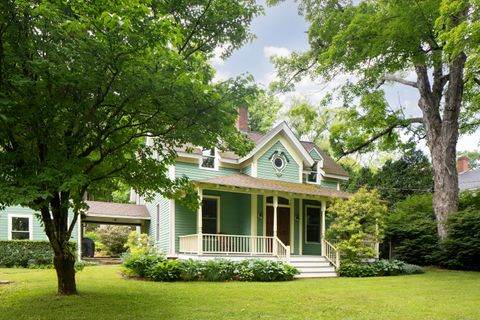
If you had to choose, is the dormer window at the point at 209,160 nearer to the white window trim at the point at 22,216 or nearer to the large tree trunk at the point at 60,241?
the white window trim at the point at 22,216

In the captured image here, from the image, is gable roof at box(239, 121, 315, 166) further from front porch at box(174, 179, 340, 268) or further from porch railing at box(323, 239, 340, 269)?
porch railing at box(323, 239, 340, 269)

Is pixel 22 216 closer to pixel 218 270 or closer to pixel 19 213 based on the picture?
pixel 19 213

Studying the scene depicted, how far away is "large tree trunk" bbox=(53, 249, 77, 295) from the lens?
7.85 metres

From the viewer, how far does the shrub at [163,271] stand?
36.9 feet

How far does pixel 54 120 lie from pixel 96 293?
4.06m

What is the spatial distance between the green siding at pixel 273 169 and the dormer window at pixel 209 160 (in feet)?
6.39

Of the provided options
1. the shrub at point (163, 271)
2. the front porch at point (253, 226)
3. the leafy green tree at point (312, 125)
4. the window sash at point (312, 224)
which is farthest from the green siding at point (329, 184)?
the leafy green tree at point (312, 125)

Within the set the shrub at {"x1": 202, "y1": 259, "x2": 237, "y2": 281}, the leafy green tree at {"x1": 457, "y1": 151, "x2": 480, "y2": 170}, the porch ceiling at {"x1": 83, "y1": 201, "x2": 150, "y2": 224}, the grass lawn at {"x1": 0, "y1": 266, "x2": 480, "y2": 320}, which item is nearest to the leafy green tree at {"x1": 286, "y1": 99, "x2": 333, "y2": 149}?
the porch ceiling at {"x1": 83, "y1": 201, "x2": 150, "y2": 224}

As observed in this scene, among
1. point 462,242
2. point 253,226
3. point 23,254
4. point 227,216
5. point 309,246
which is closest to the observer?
point 462,242

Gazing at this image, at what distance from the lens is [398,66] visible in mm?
16125

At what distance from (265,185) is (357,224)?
12.2ft

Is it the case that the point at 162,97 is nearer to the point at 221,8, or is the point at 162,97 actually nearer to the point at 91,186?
the point at 91,186

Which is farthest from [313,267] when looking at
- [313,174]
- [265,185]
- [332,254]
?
[313,174]

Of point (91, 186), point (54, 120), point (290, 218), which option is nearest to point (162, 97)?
point (54, 120)
